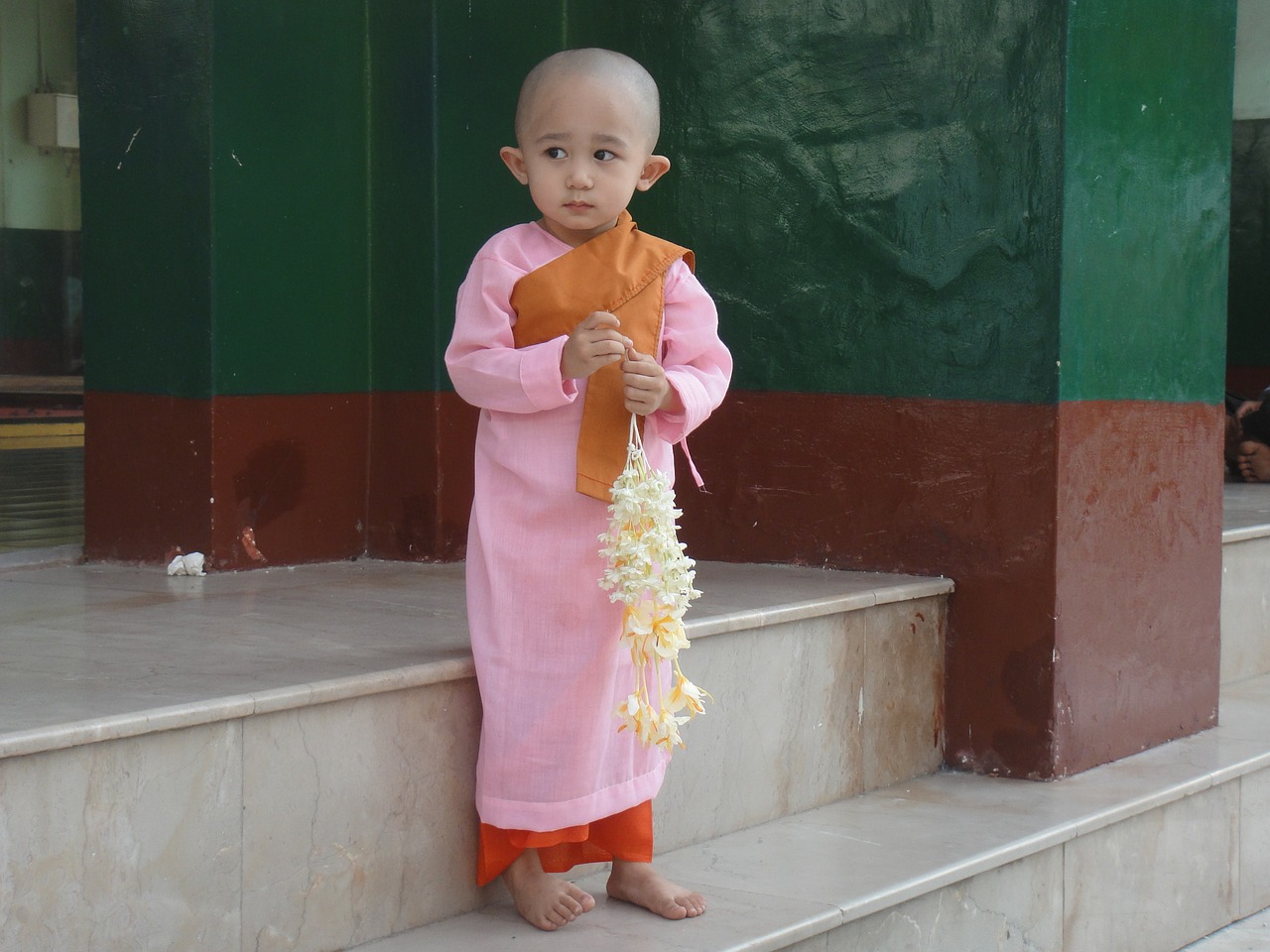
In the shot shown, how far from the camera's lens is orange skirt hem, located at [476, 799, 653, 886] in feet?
8.09

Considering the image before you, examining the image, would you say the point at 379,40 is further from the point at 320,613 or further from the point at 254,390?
the point at 320,613

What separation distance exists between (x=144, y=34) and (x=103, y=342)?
2.35 ft

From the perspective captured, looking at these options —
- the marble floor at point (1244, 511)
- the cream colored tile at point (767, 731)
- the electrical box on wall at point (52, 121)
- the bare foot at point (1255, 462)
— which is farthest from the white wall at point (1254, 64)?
the electrical box on wall at point (52, 121)

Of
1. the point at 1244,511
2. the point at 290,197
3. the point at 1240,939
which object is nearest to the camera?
the point at 1240,939

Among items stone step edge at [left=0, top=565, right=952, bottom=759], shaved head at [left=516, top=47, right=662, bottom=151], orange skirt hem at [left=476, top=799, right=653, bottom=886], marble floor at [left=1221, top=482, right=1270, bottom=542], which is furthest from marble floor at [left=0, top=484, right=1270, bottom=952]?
marble floor at [left=1221, top=482, right=1270, bottom=542]

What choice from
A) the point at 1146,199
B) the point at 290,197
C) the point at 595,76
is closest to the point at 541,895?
the point at 595,76

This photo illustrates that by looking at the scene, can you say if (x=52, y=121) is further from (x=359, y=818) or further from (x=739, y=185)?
(x=359, y=818)

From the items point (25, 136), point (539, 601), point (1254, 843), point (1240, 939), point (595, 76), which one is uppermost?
point (25, 136)

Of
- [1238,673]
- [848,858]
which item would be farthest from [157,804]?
Result: [1238,673]

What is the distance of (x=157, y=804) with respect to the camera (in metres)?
2.12

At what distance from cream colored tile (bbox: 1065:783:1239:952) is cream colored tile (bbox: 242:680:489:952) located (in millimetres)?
1281

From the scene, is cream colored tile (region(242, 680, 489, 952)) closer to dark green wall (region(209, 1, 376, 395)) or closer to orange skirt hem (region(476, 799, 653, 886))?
orange skirt hem (region(476, 799, 653, 886))

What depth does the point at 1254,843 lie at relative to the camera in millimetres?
3697

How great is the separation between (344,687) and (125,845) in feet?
1.29
